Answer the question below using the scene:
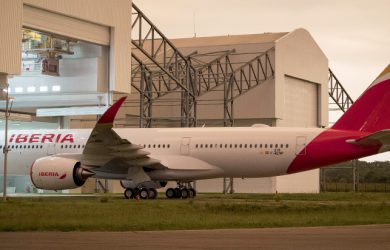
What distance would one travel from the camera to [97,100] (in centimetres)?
5069

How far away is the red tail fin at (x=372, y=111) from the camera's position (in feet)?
128

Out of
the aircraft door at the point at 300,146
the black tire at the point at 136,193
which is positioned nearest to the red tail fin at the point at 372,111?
the aircraft door at the point at 300,146

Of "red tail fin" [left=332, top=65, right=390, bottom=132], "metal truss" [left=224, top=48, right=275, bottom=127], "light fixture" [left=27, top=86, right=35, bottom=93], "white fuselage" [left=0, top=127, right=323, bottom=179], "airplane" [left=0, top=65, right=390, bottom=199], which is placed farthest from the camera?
"metal truss" [left=224, top=48, right=275, bottom=127]

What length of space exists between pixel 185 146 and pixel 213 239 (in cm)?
2428

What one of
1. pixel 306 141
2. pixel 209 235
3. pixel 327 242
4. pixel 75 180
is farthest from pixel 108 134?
pixel 327 242

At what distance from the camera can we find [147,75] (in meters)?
60.5

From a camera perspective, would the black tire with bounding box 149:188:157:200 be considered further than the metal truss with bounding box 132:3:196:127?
No

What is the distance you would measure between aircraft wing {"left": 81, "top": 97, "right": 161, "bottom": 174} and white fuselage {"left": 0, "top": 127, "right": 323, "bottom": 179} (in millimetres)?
1360

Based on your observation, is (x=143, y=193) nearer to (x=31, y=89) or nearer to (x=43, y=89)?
(x=43, y=89)

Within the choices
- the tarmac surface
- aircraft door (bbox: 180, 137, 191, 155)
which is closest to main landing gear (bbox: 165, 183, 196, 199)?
aircraft door (bbox: 180, 137, 191, 155)

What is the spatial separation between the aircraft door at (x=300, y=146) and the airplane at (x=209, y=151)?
0.05 m

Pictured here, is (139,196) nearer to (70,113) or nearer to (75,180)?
(75,180)

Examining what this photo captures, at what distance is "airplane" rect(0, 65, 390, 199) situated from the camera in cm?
3781

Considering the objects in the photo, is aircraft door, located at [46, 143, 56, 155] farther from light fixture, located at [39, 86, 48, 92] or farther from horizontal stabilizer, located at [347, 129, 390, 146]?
horizontal stabilizer, located at [347, 129, 390, 146]
